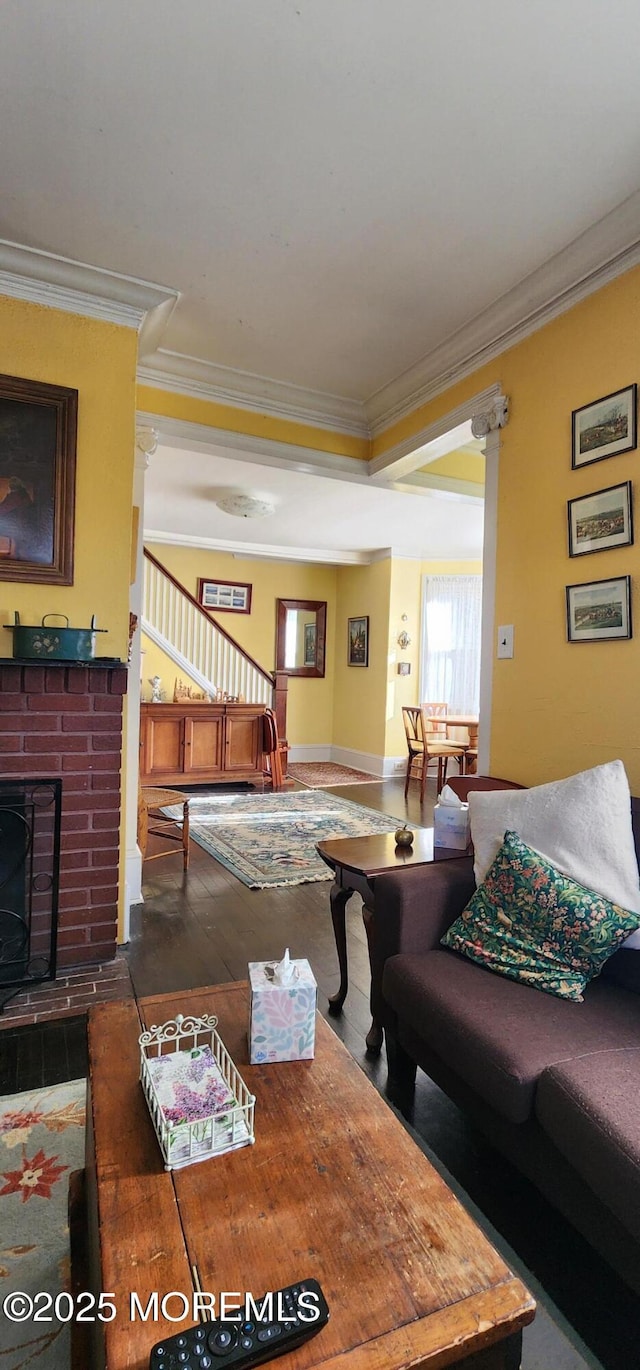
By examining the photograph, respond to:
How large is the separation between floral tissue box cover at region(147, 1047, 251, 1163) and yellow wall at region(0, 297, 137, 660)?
178 centimetres

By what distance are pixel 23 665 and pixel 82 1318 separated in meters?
1.86

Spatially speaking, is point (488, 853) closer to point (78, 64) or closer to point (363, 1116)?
point (363, 1116)

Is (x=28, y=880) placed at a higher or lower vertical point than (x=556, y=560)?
lower

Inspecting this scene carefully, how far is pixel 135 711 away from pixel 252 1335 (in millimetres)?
2523

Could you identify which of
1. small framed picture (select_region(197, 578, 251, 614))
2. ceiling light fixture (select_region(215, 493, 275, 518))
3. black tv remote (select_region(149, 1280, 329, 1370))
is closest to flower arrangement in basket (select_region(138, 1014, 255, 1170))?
black tv remote (select_region(149, 1280, 329, 1370))

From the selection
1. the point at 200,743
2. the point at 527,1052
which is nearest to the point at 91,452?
the point at 527,1052

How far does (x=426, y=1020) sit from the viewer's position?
4.77 feet

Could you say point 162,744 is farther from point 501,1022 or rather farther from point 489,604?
point 501,1022

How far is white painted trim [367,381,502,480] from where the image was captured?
110 inches

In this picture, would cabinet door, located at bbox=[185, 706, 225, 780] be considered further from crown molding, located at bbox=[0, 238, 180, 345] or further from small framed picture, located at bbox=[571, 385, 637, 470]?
small framed picture, located at bbox=[571, 385, 637, 470]

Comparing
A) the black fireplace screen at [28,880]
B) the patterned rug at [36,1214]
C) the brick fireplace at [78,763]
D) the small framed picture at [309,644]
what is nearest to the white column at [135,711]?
the brick fireplace at [78,763]

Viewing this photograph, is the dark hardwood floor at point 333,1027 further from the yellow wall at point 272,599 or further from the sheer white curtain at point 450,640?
the yellow wall at point 272,599

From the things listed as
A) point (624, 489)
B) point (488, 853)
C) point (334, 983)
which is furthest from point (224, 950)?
point (624, 489)

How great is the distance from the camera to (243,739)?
21.0 ft
